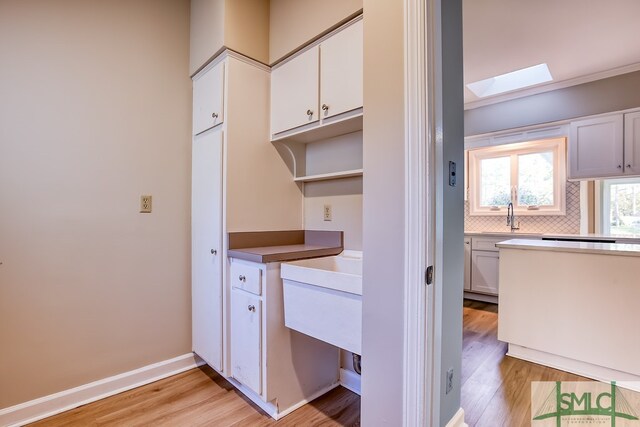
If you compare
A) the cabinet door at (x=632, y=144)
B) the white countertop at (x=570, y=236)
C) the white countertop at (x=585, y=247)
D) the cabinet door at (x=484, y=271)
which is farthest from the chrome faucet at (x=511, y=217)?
the white countertop at (x=585, y=247)

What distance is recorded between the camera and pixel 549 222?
3.81 meters

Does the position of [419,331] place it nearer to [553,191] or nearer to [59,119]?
[59,119]

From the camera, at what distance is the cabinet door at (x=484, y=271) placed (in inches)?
148

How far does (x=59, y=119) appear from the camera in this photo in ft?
5.91

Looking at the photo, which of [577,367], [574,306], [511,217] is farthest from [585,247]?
[511,217]

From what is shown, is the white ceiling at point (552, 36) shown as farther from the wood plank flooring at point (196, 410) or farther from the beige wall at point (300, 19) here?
the wood plank flooring at point (196, 410)

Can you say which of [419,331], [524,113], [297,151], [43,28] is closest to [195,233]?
[297,151]

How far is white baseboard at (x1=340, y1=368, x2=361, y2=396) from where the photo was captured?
1.97 m

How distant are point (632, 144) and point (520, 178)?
44.2 inches

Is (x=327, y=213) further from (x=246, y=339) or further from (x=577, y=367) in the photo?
(x=577, y=367)

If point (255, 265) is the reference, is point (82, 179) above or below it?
above

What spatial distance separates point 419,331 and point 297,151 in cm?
157

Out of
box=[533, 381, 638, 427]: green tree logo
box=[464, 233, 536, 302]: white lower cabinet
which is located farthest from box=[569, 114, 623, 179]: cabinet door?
box=[533, 381, 638, 427]: green tree logo

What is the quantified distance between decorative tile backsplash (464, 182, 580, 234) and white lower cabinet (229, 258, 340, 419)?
3.41m
